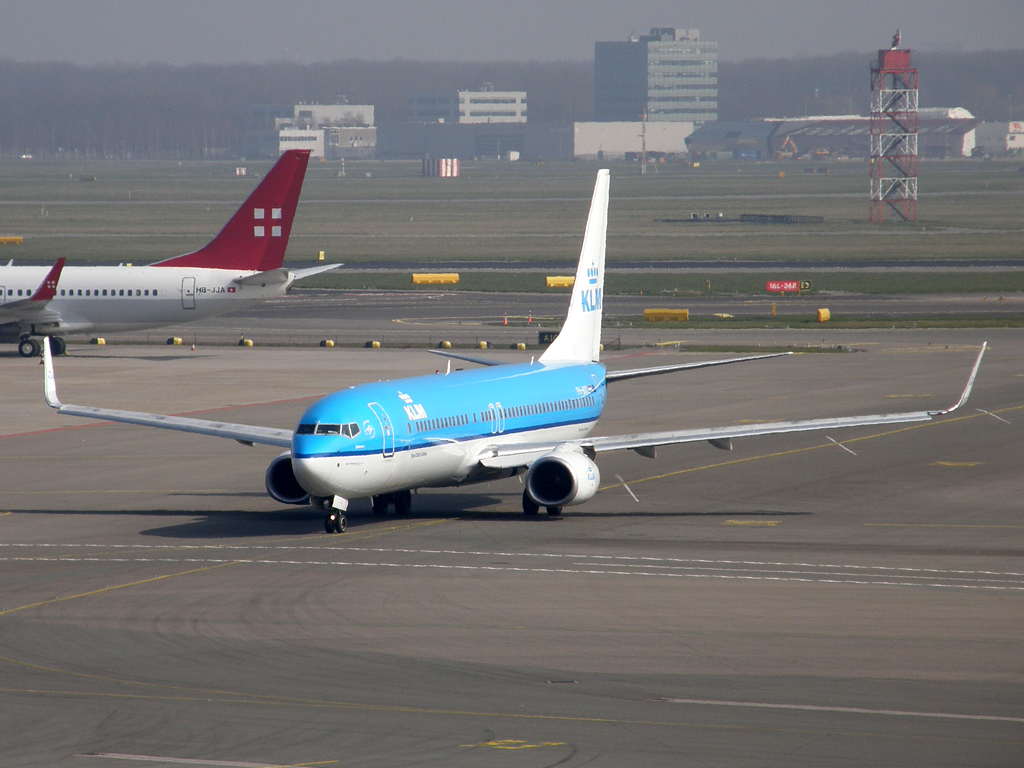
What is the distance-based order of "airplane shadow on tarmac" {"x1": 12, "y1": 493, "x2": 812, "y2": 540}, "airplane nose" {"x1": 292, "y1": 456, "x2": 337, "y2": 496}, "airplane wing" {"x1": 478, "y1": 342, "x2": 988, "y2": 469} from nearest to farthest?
"airplane nose" {"x1": 292, "y1": 456, "x2": 337, "y2": 496}
"airplane shadow on tarmac" {"x1": 12, "y1": 493, "x2": 812, "y2": 540}
"airplane wing" {"x1": 478, "y1": 342, "x2": 988, "y2": 469}

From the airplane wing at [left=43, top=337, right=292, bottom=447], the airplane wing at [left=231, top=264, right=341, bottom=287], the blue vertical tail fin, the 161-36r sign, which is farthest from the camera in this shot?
the 161-36r sign

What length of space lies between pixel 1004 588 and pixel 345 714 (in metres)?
16.1

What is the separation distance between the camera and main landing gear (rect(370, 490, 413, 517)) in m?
41.6

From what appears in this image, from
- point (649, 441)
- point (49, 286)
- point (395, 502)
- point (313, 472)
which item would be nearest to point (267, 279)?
point (49, 286)

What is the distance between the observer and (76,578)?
3309cm

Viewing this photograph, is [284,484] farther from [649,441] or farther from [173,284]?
[173,284]

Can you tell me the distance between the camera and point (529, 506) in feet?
135

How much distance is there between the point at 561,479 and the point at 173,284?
154 feet

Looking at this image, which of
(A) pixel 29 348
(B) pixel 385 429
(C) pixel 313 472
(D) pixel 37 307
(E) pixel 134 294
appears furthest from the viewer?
(A) pixel 29 348

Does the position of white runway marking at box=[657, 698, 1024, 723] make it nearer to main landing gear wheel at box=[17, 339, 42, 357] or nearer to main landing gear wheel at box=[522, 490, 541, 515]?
main landing gear wheel at box=[522, 490, 541, 515]

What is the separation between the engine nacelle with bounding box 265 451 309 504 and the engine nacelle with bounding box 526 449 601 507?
6.29 metres

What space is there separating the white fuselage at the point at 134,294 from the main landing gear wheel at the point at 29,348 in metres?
0.72

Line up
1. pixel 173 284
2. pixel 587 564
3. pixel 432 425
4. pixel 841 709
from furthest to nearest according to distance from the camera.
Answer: pixel 173 284
pixel 432 425
pixel 587 564
pixel 841 709

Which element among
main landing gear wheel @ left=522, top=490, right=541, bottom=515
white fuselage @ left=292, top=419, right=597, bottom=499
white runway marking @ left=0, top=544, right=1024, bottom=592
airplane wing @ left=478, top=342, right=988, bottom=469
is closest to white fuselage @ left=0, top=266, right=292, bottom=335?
white fuselage @ left=292, top=419, right=597, bottom=499
